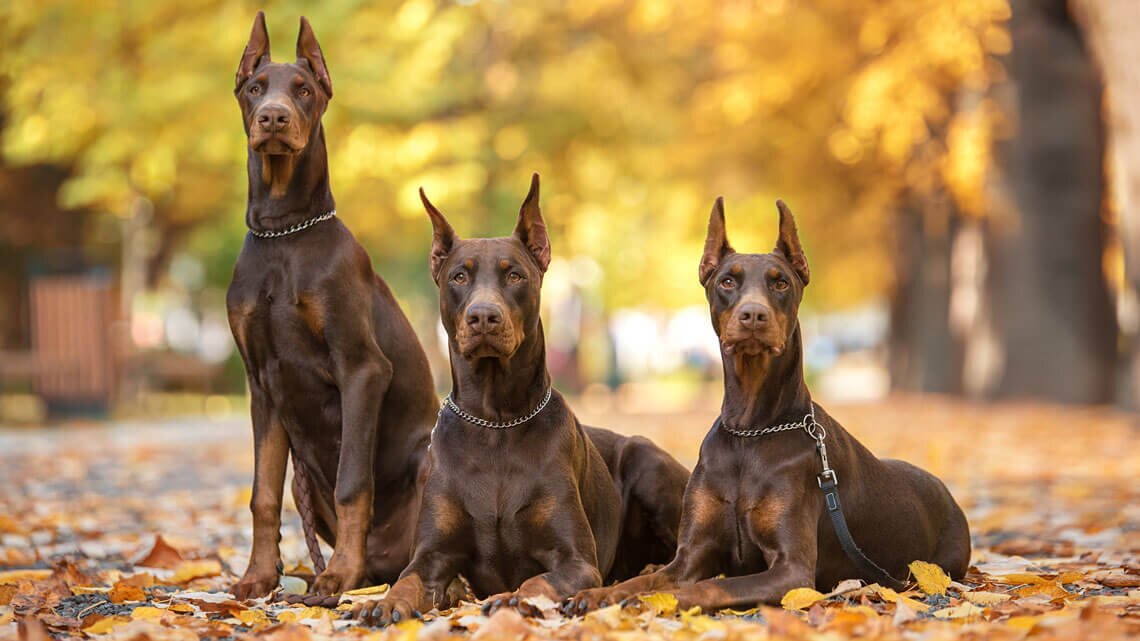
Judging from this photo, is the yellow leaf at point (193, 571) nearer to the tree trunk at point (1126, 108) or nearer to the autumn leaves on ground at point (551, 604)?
the autumn leaves on ground at point (551, 604)

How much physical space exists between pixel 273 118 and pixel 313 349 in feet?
3.20

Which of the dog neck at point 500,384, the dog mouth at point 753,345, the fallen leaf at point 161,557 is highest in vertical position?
the dog mouth at point 753,345

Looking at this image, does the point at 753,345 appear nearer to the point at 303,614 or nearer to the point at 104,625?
the point at 303,614

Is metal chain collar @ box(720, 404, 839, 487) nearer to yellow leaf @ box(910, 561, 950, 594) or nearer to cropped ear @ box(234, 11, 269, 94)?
yellow leaf @ box(910, 561, 950, 594)

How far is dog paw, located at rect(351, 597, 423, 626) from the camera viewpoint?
195 inches

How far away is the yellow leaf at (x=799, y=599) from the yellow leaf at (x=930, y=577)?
761 millimetres

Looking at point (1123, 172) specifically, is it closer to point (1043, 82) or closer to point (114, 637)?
point (1043, 82)

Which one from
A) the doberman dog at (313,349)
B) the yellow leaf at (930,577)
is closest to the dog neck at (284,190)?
the doberman dog at (313,349)

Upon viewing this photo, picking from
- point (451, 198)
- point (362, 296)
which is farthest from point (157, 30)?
point (362, 296)

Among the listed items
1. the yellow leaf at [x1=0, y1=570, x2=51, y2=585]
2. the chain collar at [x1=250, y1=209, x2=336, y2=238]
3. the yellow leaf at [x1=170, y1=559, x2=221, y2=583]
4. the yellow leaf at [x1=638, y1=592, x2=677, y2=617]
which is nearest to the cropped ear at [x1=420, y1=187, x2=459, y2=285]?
the chain collar at [x1=250, y1=209, x2=336, y2=238]

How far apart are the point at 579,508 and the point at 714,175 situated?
70.4 ft

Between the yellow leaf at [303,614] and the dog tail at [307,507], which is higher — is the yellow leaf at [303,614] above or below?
below

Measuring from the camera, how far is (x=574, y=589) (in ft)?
17.2

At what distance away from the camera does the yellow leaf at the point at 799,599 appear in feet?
16.5
